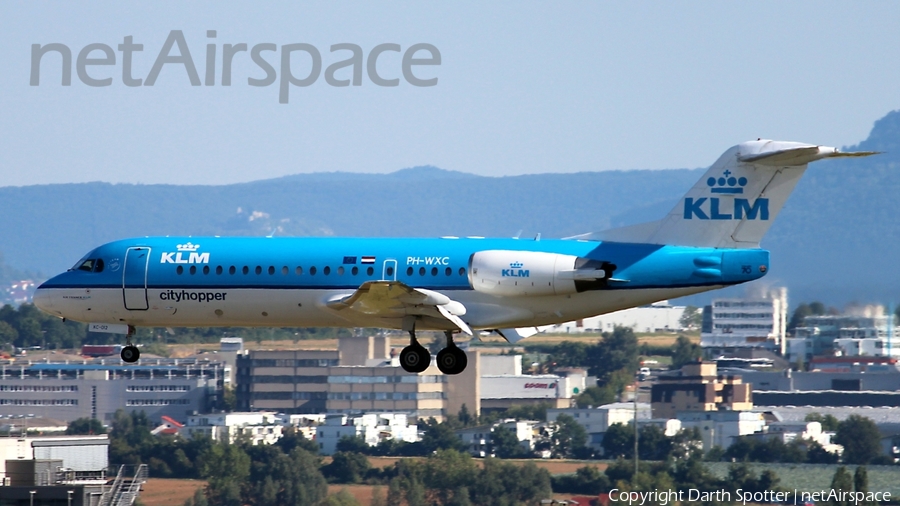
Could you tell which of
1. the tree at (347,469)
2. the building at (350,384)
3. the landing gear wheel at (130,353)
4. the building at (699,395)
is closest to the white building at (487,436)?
the building at (350,384)

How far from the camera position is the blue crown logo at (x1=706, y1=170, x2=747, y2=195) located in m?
36.0

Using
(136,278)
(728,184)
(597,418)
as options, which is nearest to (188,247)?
(136,278)

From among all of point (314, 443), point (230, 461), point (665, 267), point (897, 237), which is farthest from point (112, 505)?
point (897, 237)

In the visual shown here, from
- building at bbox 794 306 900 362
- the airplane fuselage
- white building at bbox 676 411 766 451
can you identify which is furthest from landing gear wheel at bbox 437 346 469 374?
building at bbox 794 306 900 362

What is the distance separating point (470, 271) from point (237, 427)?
43.4 metres

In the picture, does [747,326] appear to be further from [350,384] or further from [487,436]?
[487,436]

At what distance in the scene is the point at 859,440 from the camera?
72375 millimetres

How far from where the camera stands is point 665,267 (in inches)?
1405

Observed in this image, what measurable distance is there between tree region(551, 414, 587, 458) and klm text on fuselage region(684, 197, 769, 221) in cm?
3979

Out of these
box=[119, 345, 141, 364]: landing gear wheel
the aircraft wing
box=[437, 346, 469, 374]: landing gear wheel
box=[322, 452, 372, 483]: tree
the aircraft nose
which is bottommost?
box=[322, 452, 372, 483]: tree

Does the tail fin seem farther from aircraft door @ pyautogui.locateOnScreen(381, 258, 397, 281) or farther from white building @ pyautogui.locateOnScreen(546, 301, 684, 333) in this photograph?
white building @ pyautogui.locateOnScreen(546, 301, 684, 333)

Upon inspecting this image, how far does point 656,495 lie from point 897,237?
340ft

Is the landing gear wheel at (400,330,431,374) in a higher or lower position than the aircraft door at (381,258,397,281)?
lower

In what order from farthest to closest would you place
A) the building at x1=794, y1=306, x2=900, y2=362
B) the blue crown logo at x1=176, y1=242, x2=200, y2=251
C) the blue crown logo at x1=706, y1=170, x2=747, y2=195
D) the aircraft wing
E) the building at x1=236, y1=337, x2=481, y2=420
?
the building at x1=794, y1=306, x2=900, y2=362 → the building at x1=236, y1=337, x2=481, y2=420 → the blue crown logo at x1=176, y1=242, x2=200, y2=251 → the blue crown logo at x1=706, y1=170, x2=747, y2=195 → the aircraft wing
